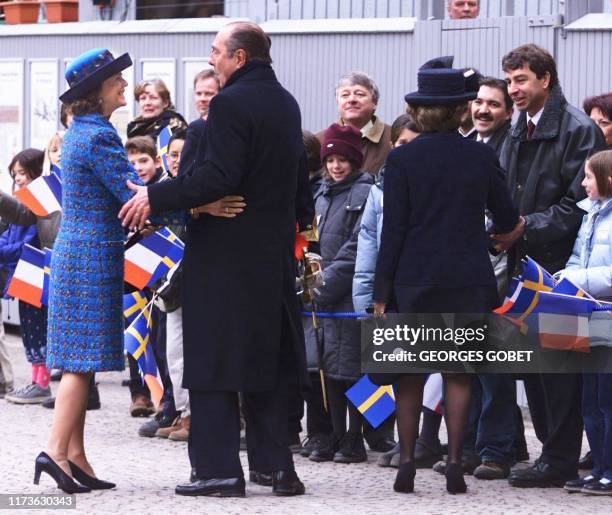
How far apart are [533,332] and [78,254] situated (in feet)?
7.06

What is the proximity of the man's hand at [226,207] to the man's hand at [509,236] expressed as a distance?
1.23m

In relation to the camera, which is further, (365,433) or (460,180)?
(365,433)

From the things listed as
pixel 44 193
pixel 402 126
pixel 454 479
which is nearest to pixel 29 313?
pixel 44 193

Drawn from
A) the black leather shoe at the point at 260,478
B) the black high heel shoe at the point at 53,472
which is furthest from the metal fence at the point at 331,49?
the black high heel shoe at the point at 53,472

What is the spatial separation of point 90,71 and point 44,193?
1.77 m

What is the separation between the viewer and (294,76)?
11938 mm

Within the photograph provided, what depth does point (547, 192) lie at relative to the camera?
303 inches

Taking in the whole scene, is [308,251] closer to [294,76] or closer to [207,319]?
[207,319]

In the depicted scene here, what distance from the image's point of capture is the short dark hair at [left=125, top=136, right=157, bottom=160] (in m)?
→ 9.49

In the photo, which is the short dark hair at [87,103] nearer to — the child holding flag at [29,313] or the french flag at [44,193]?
the french flag at [44,193]

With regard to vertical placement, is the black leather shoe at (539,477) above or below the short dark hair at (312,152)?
below

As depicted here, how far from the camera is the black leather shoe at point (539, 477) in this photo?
7414 millimetres

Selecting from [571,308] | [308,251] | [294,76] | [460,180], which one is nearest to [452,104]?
[460,180]

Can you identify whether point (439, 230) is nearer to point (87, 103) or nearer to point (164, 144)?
point (87, 103)
